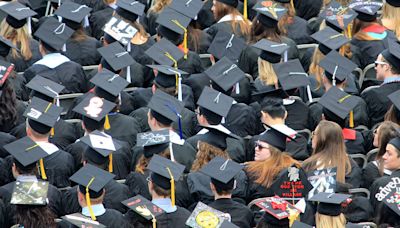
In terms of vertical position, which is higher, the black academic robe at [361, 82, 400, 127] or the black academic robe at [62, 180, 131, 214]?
the black academic robe at [62, 180, 131, 214]

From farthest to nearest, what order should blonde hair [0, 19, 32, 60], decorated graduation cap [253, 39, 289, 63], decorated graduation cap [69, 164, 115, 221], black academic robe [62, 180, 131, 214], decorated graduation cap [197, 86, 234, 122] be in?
1. blonde hair [0, 19, 32, 60]
2. decorated graduation cap [253, 39, 289, 63]
3. decorated graduation cap [197, 86, 234, 122]
4. black academic robe [62, 180, 131, 214]
5. decorated graduation cap [69, 164, 115, 221]

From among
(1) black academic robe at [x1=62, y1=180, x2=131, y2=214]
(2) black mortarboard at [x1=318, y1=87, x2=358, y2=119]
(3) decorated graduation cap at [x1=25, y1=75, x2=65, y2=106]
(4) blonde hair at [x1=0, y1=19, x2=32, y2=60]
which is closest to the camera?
(1) black academic robe at [x1=62, y1=180, x2=131, y2=214]

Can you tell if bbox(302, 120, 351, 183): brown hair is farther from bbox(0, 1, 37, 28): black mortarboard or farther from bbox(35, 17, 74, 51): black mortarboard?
bbox(0, 1, 37, 28): black mortarboard

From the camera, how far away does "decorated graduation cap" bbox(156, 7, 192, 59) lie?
17266 millimetres

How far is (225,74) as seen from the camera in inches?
647

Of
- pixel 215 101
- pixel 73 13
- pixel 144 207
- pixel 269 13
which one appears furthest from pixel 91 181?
pixel 269 13

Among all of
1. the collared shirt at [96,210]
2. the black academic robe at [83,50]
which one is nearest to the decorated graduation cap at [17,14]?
the black academic robe at [83,50]

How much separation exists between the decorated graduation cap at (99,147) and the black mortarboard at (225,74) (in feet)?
5.28

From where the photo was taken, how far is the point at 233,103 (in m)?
16.2

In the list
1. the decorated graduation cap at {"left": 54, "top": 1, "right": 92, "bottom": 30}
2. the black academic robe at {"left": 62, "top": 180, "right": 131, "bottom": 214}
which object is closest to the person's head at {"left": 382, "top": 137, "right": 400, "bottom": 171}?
the black academic robe at {"left": 62, "top": 180, "right": 131, "bottom": 214}

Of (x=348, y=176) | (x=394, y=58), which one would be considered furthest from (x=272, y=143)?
(x=394, y=58)

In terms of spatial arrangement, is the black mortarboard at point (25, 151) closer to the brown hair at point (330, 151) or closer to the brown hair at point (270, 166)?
the brown hair at point (270, 166)

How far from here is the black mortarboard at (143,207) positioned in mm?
14062

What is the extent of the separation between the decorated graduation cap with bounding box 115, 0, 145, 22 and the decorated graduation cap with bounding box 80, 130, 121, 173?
2447mm
